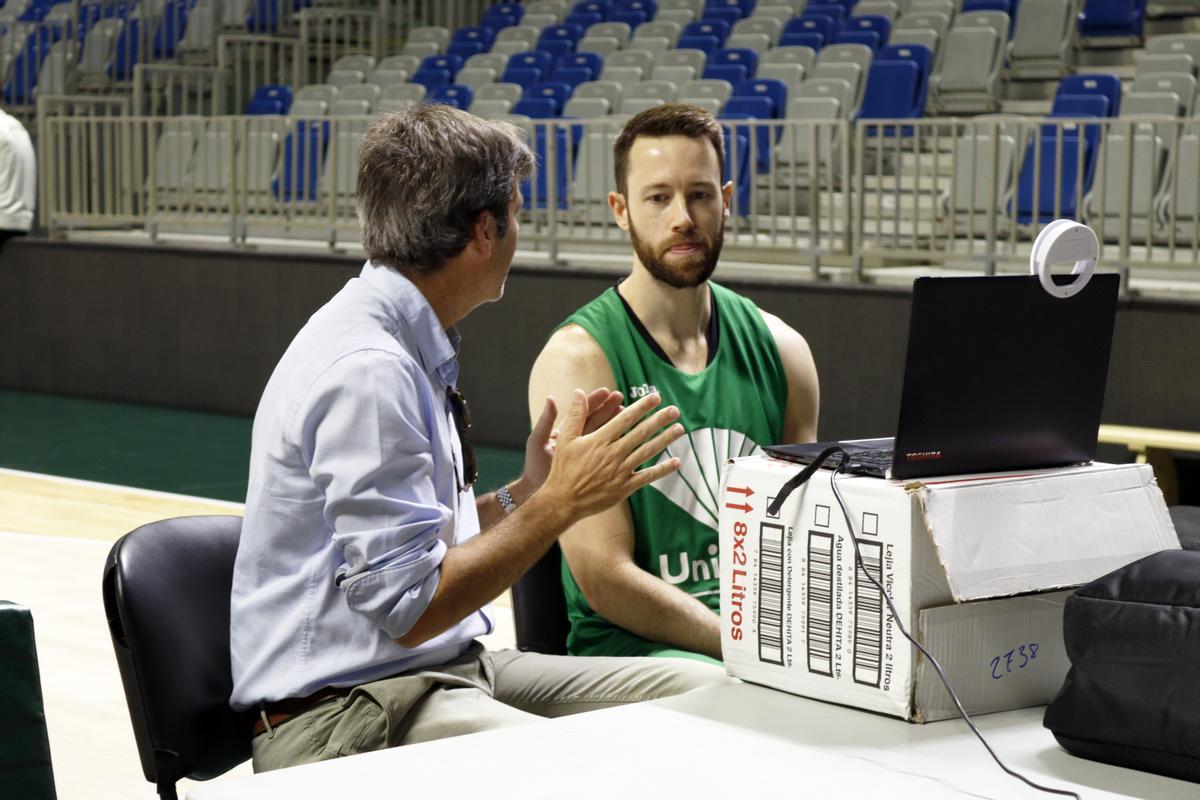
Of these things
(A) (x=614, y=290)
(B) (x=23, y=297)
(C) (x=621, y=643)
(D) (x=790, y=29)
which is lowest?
(B) (x=23, y=297)

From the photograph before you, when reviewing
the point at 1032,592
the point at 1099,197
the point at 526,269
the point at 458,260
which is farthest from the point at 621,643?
the point at 526,269

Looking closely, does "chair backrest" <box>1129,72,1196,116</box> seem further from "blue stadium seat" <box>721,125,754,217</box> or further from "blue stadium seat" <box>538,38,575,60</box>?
"blue stadium seat" <box>538,38,575,60</box>

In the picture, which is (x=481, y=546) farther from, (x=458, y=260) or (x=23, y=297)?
(x=23, y=297)

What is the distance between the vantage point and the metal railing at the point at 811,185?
6859mm

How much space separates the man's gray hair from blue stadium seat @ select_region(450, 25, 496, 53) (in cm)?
1046

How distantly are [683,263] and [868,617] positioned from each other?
115 centimetres

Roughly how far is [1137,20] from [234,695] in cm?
891

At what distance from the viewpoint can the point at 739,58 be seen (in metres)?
9.88

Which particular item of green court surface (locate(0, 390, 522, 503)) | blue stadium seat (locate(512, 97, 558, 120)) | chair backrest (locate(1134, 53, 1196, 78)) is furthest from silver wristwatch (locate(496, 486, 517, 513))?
blue stadium seat (locate(512, 97, 558, 120))

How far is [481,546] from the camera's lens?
6.44 feet

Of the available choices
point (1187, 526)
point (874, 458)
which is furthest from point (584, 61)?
point (874, 458)

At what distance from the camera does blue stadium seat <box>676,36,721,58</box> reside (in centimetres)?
1054

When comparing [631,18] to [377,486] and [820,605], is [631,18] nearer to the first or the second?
[377,486]

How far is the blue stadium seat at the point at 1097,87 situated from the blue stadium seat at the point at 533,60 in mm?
3883
